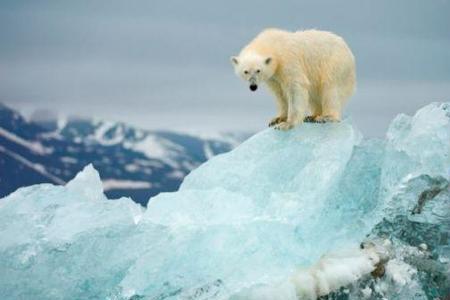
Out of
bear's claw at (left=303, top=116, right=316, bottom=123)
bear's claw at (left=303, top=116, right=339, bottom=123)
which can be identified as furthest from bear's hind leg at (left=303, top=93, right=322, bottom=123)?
bear's claw at (left=303, top=116, right=339, bottom=123)

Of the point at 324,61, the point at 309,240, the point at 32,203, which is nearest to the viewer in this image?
the point at 309,240

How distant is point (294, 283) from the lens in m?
9.34

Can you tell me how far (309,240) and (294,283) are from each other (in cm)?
79

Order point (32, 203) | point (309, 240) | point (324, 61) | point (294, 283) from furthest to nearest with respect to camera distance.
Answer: point (324, 61)
point (32, 203)
point (309, 240)
point (294, 283)

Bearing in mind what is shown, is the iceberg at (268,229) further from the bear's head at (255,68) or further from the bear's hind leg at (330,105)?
the bear's head at (255,68)

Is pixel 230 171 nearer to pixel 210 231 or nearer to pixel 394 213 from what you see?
pixel 210 231

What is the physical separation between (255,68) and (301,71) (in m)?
0.83

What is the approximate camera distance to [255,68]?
11.0m

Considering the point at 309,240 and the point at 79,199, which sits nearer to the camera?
the point at 309,240

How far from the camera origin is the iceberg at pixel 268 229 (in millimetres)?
9570

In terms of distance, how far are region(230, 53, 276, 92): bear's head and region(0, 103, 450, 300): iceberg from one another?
938mm

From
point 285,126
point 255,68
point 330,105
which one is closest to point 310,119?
point 330,105

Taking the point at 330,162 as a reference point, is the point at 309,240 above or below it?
below

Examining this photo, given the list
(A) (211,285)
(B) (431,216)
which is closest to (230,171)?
(A) (211,285)
